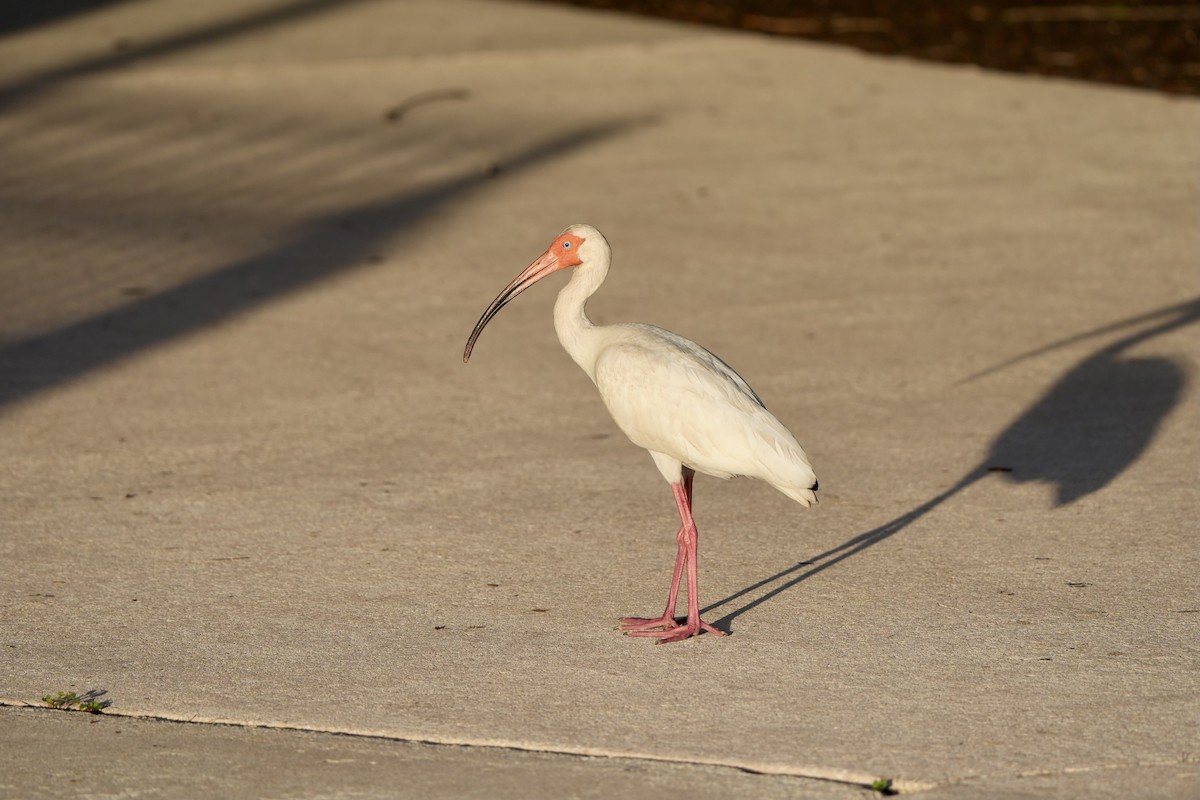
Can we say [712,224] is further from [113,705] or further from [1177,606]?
[113,705]

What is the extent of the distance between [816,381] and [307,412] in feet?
7.32

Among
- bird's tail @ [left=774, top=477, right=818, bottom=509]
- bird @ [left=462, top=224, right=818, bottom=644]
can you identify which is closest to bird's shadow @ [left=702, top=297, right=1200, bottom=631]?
bird @ [left=462, top=224, right=818, bottom=644]

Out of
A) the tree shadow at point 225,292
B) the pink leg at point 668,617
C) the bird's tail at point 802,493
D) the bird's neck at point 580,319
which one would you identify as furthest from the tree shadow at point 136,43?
the bird's tail at point 802,493

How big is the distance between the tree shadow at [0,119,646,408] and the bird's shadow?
365 cm

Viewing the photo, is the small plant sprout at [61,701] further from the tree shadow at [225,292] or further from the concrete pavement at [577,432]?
the tree shadow at [225,292]

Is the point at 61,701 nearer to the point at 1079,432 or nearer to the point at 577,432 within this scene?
the point at 577,432

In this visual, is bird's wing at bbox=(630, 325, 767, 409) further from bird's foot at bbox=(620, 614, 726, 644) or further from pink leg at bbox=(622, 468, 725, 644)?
bird's foot at bbox=(620, 614, 726, 644)

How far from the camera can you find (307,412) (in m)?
7.20

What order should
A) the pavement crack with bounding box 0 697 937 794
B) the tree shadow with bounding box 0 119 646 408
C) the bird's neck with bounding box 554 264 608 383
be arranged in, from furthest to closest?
the tree shadow with bounding box 0 119 646 408
the bird's neck with bounding box 554 264 608 383
the pavement crack with bounding box 0 697 937 794

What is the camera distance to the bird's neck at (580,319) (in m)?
5.45

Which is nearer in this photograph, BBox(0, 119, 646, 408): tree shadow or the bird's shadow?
the bird's shadow

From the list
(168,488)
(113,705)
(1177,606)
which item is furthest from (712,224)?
(113,705)

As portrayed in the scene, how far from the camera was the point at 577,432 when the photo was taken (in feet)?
22.9

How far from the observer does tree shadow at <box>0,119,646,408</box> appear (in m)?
7.73
